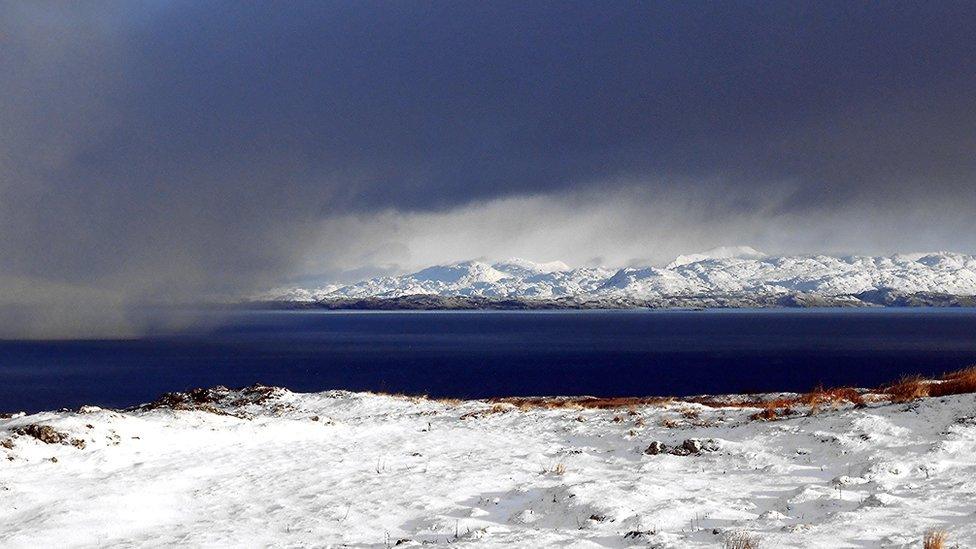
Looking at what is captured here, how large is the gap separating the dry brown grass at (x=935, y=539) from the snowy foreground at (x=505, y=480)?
0.56 feet

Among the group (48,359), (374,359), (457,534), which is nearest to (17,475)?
(457,534)

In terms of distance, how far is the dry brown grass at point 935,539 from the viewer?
8.64m

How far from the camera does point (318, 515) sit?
13.0m

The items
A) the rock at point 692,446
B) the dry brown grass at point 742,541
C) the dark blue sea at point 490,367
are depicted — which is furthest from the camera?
the dark blue sea at point 490,367

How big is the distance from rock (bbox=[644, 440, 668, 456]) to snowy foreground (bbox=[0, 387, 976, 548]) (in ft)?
0.33

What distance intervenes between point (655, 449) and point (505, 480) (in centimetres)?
488

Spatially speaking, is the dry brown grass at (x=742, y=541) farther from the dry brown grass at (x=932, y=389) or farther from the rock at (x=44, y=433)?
the rock at (x=44, y=433)

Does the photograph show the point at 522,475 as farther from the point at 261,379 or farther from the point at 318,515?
the point at 261,379

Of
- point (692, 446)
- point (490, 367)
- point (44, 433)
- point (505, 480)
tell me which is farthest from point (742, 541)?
point (490, 367)

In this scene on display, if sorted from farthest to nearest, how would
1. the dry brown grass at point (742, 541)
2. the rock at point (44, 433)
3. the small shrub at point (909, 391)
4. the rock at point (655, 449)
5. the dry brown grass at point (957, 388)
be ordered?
the small shrub at point (909, 391) → the dry brown grass at point (957, 388) → the rock at point (44, 433) → the rock at point (655, 449) → the dry brown grass at point (742, 541)

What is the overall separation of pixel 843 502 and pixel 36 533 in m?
15.2

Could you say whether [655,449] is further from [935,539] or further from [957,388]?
[957,388]

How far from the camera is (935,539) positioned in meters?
8.83

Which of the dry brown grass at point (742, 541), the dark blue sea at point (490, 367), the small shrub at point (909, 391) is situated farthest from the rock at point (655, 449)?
the dark blue sea at point (490, 367)
